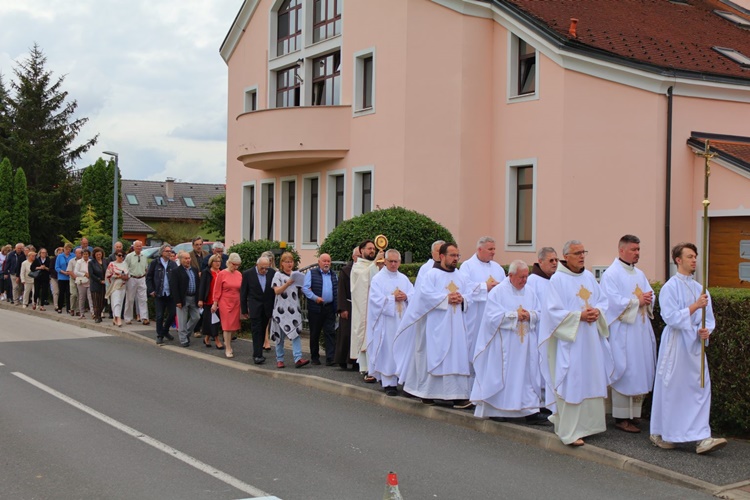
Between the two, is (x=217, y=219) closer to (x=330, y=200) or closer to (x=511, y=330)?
(x=330, y=200)

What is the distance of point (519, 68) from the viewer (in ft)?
71.1

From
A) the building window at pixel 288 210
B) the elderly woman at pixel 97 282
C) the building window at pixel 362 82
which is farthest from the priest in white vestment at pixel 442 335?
the building window at pixel 288 210

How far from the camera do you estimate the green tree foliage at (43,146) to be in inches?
2282

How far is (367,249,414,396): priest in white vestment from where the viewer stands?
11986 millimetres

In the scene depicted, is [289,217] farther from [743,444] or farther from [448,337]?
[743,444]

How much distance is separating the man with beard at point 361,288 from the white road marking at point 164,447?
4.14 m

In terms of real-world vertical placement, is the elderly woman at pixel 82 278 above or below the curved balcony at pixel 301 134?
below

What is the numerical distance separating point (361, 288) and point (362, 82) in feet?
41.1

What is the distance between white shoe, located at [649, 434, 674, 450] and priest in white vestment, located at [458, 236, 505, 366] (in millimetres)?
2789

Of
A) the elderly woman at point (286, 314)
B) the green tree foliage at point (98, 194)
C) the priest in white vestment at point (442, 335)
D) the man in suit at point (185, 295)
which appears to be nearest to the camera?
the priest in white vestment at point (442, 335)

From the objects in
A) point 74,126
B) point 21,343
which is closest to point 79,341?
point 21,343

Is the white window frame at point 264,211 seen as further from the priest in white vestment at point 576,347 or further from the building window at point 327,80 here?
the priest in white vestment at point 576,347

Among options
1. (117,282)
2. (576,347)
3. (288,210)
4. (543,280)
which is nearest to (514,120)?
(288,210)

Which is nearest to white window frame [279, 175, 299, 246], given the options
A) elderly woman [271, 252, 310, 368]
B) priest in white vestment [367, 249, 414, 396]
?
elderly woman [271, 252, 310, 368]
